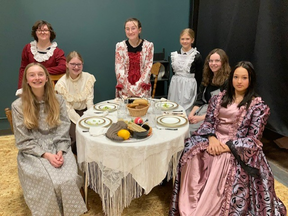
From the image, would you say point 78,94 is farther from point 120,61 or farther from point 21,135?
point 21,135

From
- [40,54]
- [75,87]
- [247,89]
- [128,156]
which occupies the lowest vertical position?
[128,156]

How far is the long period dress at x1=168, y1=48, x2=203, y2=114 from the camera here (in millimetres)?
2557

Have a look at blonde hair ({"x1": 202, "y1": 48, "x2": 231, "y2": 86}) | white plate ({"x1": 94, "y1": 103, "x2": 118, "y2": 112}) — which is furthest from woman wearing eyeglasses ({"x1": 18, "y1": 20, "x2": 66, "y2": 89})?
blonde hair ({"x1": 202, "y1": 48, "x2": 231, "y2": 86})

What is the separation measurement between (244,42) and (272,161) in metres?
1.23

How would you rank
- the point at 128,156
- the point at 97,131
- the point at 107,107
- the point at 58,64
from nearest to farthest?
the point at 128,156 → the point at 97,131 → the point at 107,107 → the point at 58,64

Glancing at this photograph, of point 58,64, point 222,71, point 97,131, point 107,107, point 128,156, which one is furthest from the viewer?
point 58,64

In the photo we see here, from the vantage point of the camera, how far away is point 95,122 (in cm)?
169

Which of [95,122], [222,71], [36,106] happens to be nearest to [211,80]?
[222,71]

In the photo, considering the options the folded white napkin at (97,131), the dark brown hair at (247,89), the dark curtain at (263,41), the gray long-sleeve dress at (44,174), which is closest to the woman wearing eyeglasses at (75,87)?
the gray long-sleeve dress at (44,174)

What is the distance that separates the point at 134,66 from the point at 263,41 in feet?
3.91

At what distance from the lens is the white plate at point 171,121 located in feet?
5.37

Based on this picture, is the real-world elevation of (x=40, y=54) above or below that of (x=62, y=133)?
above

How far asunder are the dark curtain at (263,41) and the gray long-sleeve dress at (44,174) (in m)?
1.75

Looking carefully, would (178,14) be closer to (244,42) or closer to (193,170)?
(244,42)
